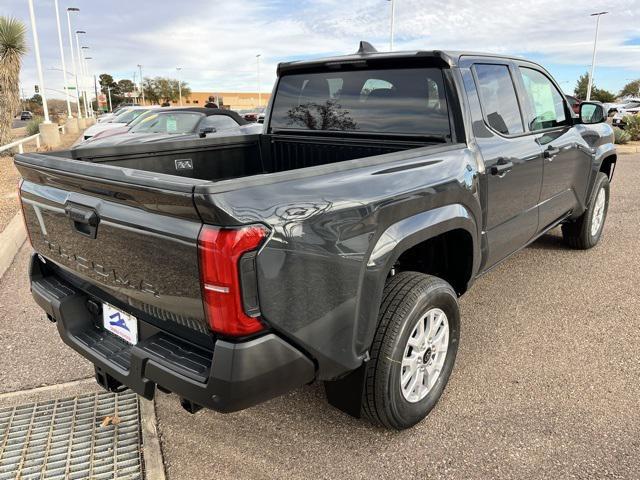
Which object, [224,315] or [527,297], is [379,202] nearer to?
[224,315]

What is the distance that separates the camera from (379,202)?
2.33m

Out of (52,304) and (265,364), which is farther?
(52,304)

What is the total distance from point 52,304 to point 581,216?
193 inches

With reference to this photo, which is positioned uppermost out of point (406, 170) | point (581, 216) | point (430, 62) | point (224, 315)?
point (430, 62)

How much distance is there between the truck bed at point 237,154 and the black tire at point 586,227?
2.93 meters

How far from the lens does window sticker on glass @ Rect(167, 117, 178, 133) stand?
1034 centimetres

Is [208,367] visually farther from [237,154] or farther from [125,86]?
[125,86]

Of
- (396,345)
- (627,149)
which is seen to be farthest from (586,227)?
(627,149)

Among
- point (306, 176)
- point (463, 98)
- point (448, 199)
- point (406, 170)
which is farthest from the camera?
point (463, 98)

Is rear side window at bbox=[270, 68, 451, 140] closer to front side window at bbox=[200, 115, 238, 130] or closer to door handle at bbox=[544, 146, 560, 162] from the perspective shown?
door handle at bbox=[544, 146, 560, 162]

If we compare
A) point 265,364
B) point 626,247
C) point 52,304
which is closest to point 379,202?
point 265,364

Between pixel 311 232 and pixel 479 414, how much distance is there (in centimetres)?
164

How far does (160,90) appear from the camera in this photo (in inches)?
3433

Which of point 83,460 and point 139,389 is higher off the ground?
point 139,389
